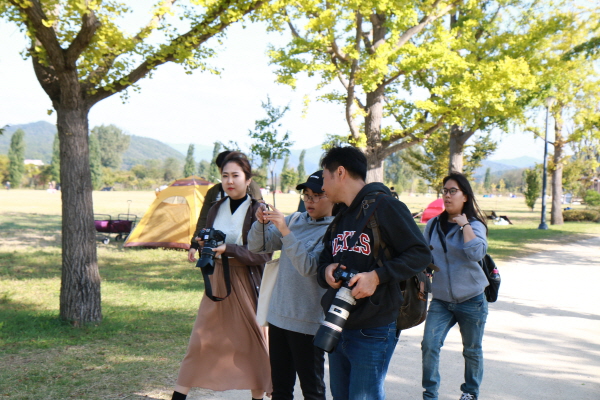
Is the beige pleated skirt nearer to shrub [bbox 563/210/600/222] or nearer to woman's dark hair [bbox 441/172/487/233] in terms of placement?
woman's dark hair [bbox 441/172/487/233]

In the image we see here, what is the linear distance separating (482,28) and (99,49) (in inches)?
576

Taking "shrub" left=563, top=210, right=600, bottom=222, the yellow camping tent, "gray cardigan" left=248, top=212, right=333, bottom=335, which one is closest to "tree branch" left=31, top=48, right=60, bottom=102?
"gray cardigan" left=248, top=212, right=333, bottom=335

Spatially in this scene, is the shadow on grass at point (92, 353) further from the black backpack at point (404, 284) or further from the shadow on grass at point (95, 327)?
the black backpack at point (404, 284)

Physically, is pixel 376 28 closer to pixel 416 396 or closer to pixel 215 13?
pixel 215 13

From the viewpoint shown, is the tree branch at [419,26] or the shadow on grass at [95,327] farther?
the tree branch at [419,26]

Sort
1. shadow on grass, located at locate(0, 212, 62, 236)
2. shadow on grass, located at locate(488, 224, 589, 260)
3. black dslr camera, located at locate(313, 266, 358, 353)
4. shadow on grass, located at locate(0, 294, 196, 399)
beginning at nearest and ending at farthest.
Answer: black dslr camera, located at locate(313, 266, 358, 353) < shadow on grass, located at locate(0, 294, 196, 399) < shadow on grass, located at locate(488, 224, 589, 260) < shadow on grass, located at locate(0, 212, 62, 236)

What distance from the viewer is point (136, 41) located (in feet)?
21.5

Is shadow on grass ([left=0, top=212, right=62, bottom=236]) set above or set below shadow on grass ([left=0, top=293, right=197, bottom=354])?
above

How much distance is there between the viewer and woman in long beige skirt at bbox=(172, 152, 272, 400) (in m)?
4.04

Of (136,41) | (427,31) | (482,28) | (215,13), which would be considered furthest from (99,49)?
(482,28)

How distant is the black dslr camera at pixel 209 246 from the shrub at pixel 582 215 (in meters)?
33.5

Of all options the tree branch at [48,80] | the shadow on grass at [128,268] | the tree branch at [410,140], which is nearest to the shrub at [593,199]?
the tree branch at [410,140]

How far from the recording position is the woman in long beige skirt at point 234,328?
13.3 feet

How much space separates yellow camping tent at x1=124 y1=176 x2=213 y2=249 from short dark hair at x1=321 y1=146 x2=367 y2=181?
41.7 ft
